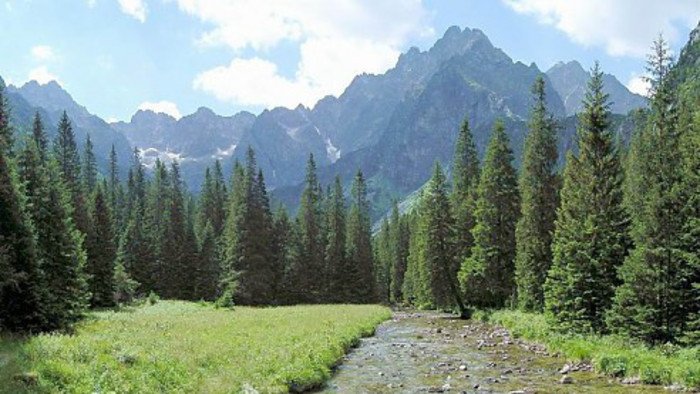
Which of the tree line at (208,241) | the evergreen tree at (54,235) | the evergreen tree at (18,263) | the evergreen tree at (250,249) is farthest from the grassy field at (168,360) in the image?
the evergreen tree at (250,249)

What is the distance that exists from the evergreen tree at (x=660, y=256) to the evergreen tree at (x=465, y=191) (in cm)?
2950

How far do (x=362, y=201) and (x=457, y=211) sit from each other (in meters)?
46.9

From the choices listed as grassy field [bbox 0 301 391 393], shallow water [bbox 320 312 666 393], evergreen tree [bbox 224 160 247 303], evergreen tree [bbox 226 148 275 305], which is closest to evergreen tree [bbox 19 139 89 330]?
grassy field [bbox 0 301 391 393]

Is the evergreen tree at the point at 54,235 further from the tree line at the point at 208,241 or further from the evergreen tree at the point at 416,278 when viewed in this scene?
the evergreen tree at the point at 416,278

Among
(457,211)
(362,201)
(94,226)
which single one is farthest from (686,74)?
(94,226)

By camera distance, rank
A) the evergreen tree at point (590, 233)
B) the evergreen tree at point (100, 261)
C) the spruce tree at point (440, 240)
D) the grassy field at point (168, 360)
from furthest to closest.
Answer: the spruce tree at point (440, 240), the evergreen tree at point (100, 261), the evergreen tree at point (590, 233), the grassy field at point (168, 360)

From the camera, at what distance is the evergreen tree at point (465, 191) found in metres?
56.5

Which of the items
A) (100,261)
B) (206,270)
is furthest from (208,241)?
(100,261)

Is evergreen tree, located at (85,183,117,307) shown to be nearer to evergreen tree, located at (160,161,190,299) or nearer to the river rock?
evergreen tree, located at (160,161,190,299)

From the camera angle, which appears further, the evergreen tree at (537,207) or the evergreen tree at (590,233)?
the evergreen tree at (537,207)

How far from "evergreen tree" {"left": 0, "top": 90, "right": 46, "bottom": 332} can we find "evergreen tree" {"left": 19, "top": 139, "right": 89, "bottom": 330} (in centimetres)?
375

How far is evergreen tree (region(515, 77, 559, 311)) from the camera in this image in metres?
40.1

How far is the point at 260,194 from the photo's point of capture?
7412 centimetres

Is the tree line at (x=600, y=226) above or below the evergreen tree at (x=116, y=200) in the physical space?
below
